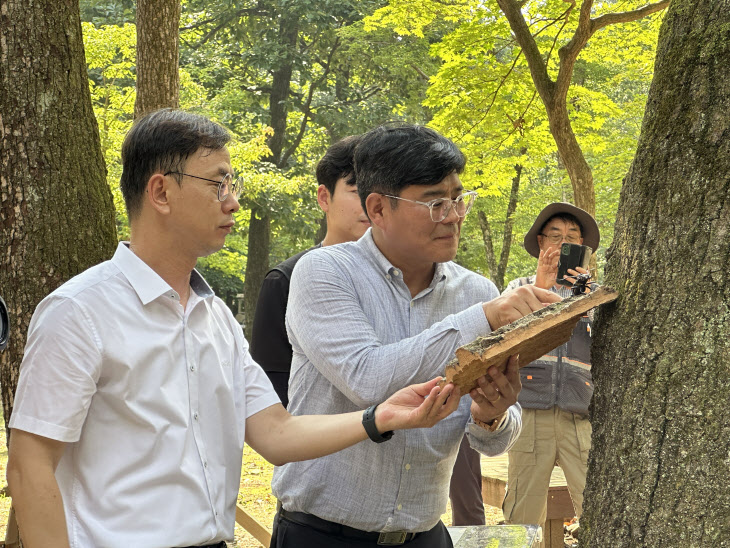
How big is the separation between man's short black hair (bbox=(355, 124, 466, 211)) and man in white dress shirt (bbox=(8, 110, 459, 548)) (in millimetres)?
425

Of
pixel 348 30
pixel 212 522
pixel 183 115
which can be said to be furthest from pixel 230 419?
pixel 348 30

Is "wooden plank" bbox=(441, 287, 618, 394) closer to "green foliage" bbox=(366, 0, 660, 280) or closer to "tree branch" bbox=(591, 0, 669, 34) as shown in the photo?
"tree branch" bbox=(591, 0, 669, 34)

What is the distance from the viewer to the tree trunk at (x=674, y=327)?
1.76 metres

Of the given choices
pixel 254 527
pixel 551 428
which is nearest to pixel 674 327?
pixel 551 428

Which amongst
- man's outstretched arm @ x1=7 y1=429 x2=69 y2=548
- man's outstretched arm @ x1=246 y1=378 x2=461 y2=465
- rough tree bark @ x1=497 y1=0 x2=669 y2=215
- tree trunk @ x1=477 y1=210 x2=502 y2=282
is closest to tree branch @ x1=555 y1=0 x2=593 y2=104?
rough tree bark @ x1=497 y1=0 x2=669 y2=215

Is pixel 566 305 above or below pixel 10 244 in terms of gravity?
above

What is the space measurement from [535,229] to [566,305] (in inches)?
154

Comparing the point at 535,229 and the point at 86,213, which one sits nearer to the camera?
the point at 86,213

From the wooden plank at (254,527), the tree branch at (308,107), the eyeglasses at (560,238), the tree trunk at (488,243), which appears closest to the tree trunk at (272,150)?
the tree branch at (308,107)

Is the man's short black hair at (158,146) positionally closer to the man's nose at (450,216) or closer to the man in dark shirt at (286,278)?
the man's nose at (450,216)

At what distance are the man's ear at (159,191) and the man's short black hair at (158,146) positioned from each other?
0.08 feet

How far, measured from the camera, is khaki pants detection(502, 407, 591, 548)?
16.8 ft

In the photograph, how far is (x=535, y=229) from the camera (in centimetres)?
562

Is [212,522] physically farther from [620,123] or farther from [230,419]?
[620,123]
